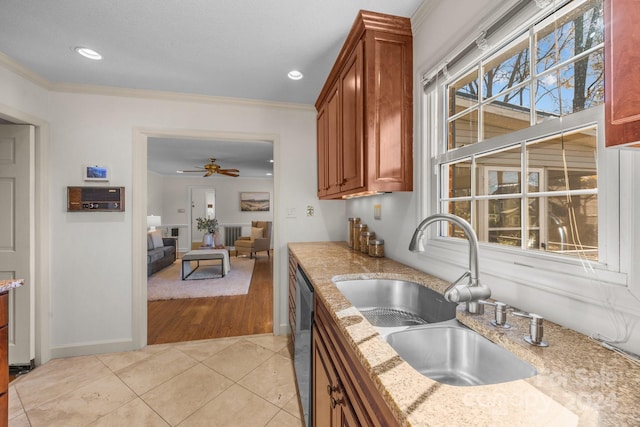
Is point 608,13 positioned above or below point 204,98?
below

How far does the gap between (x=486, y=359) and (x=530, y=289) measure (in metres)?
0.32

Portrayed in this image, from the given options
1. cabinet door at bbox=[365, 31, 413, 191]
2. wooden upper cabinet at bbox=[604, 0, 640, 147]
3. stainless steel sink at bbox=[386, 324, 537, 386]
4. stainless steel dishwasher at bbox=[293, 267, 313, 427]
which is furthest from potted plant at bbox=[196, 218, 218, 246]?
wooden upper cabinet at bbox=[604, 0, 640, 147]

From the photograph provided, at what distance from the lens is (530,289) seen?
977 millimetres

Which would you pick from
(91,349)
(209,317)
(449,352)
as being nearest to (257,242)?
(209,317)

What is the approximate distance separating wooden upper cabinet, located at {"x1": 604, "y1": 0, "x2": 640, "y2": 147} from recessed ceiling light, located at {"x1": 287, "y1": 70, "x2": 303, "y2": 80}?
2.02 m

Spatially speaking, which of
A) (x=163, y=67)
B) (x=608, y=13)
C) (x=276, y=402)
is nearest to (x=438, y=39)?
(x=608, y=13)

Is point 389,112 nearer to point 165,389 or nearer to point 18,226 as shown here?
point 165,389

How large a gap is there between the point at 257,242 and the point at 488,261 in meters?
6.25

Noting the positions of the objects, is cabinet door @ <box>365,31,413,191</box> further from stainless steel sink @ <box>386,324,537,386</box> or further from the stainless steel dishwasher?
stainless steel sink @ <box>386,324,537,386</box>

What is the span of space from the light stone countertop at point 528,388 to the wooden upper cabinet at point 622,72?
0.48m

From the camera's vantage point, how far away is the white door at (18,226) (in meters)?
2.20

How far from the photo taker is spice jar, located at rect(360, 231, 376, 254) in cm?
220

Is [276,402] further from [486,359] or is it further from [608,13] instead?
[608,13]

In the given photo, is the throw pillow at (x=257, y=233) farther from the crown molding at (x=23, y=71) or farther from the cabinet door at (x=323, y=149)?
the crown molding at (x=23, y=71)
